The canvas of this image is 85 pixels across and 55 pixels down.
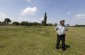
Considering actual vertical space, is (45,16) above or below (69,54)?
above

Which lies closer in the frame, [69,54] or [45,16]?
[69,54]

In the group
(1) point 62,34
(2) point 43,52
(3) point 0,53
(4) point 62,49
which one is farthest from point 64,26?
(3) point 0,53

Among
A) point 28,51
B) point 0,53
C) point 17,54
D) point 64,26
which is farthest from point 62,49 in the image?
point 0,53

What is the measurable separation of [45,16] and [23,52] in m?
59.0

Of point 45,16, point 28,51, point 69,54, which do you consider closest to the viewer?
point 69,54

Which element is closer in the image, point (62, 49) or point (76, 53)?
point (76, 53)

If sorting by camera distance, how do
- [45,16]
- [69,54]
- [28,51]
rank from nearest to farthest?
1. [69,54]
2. [28,51]
3. [45,16]

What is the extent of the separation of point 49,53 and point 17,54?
97.8 inches

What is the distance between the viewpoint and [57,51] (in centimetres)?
1050

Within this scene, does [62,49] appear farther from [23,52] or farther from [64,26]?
[23,52]

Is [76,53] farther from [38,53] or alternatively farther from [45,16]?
[45,16]

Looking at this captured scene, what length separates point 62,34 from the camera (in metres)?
10.5

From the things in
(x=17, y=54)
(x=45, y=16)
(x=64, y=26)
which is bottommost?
(x=17, y=54)

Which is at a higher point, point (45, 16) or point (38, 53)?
point (45, 16)
